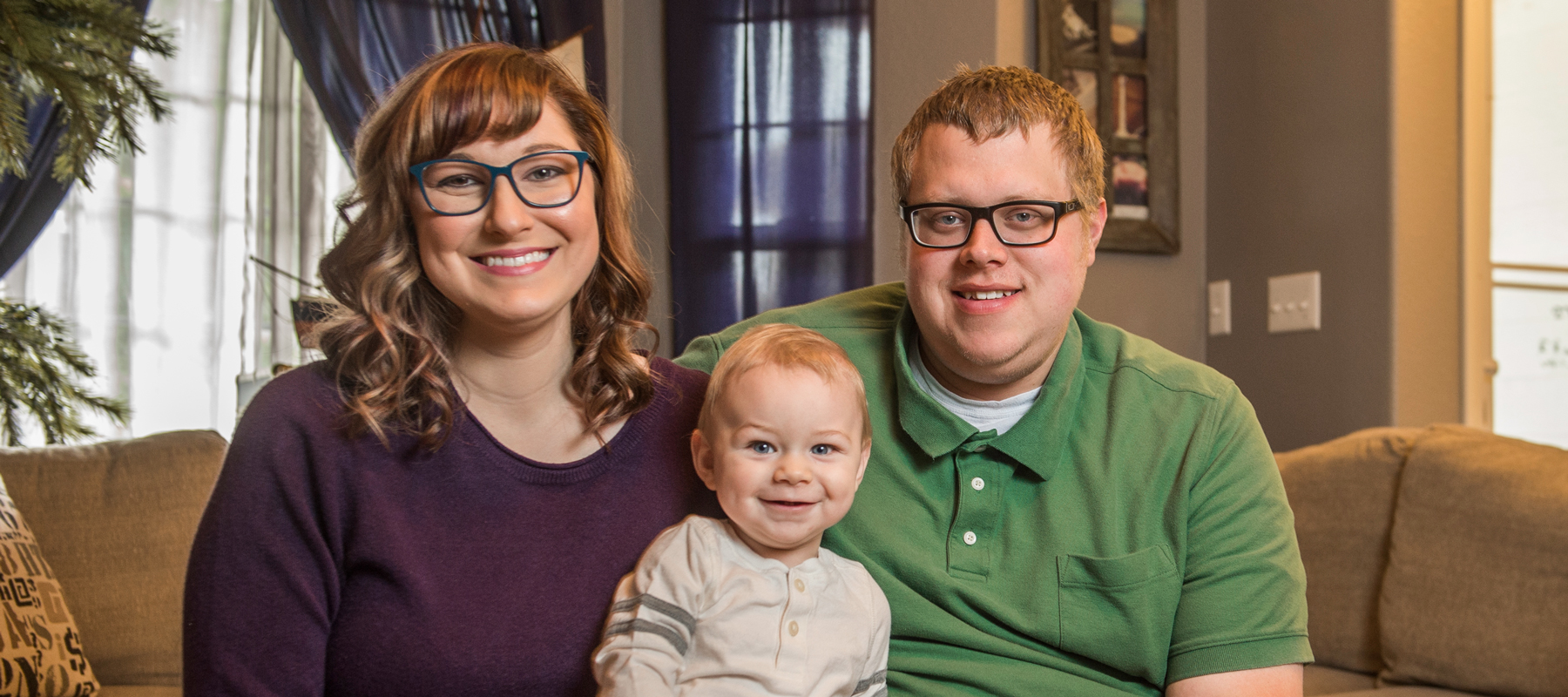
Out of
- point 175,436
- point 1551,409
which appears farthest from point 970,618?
point 1551,409

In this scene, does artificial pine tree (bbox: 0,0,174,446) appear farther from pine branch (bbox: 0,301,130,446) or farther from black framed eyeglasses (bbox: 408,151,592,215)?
black framed eyeglasses (bbox: 408,151,592,215)

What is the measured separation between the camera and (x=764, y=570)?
1.29m

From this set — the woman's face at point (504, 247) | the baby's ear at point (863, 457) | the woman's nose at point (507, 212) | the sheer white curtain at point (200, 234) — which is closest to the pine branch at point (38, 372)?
A: the sheer white curtain at point (200, 234)

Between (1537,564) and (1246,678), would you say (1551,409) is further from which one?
(1246,678)

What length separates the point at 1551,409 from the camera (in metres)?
3.20

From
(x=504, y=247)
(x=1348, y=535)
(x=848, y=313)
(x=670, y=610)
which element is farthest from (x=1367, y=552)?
(x=504, y=247)

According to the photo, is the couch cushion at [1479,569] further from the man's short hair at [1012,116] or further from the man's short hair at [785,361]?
the man's short hair at [785,361]

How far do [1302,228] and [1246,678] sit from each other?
6.71 ft

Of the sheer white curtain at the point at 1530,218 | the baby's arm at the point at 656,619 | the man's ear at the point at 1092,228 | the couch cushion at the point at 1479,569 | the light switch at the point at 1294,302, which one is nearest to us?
the baby's arm at the point at 656,619

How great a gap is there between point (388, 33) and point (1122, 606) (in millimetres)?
3290

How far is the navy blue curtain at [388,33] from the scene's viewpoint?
3.67 metres

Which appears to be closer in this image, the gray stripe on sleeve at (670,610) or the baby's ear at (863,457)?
the gray stripe on sleeve at (670,610)

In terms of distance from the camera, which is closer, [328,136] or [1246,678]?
[1246,678]

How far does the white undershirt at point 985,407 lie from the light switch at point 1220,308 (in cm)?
203
